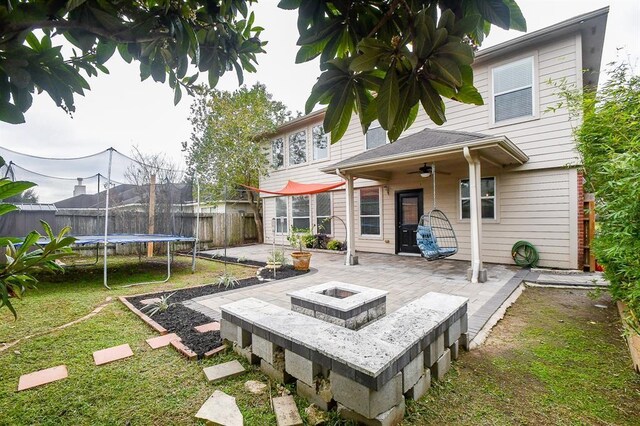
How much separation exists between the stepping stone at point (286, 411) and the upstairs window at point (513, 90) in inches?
291

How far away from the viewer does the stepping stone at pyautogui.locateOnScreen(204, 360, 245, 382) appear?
7.20 ft

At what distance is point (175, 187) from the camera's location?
704 cm

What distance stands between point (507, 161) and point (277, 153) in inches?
339

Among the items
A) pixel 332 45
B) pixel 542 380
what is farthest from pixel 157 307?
pixel 542 380

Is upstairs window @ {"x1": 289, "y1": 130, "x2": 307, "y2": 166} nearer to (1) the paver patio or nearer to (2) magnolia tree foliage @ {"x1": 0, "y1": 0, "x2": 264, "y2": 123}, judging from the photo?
(1) the paver patio

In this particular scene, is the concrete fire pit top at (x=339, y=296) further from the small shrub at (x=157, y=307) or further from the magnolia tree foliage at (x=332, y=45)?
the small shrub at (x=157, y=307)

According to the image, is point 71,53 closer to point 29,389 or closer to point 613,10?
point 29,389

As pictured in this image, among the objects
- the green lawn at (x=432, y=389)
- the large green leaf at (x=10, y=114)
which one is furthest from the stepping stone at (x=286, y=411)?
the large green leaf at (x=10, y=114)

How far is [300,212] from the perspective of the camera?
11406mm

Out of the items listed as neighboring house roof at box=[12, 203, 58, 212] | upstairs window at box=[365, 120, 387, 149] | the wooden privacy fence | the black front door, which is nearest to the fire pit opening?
the wooden privacy fence

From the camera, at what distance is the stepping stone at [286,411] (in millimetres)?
1702

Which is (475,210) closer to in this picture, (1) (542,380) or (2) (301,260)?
(1) (542,380)

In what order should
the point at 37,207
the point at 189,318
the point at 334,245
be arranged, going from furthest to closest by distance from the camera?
1. the point at 334,245
2. the point at 37,207
3. the point at 189,318

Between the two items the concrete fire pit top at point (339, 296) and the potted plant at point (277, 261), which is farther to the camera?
the potted plant at point (277, 261)
